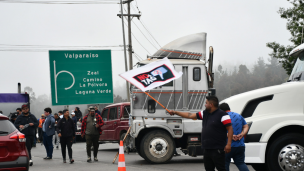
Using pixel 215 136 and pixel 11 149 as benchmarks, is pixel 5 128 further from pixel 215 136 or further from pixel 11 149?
pixel 215 136

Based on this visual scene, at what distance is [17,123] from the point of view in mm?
12469

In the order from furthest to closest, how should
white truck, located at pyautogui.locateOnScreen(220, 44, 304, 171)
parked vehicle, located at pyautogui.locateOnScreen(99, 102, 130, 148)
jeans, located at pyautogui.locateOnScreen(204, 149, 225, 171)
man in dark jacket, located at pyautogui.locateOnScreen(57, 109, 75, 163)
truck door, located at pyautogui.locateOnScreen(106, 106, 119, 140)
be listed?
truck door, located at pyautogui.locateOnScreen(106, 106, 119, 140) → parked vehicle, located at pyautogui.locateOnScreen(99, 102, 130, 148) → man in dark jacket, located at pyautogui.locateOnScreen(57, 109, 75, 163) → white truck, located at pyautogui.locateOnScreen(220, 44, 304, 171) → jeans, located at pyautogui.locateOnScreen(204, 149, 225, 171)

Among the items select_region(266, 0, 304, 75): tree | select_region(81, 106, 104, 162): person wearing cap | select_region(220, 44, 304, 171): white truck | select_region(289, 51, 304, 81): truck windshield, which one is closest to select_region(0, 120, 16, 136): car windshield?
select_region(220, 44, 304, 171): white truck

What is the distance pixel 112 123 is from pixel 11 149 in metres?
9.44

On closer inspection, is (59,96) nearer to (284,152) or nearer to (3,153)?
(3,153)

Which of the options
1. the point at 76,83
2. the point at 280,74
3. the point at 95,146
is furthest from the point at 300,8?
the point at 95,146

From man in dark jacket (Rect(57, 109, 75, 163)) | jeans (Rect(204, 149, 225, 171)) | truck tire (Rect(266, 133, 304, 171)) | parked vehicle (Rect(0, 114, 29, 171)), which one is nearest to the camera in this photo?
jeans (Rect(204, 149, 225, 171))

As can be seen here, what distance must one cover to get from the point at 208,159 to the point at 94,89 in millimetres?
13844

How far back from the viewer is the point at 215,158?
6508 millimetres

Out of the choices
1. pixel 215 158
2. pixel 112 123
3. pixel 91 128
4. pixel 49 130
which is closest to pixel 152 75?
pixel 215 158

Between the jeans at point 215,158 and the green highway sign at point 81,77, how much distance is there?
534 inches

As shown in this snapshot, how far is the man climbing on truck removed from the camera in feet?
21.4

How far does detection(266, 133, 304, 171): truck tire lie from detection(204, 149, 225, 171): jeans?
1714 mm

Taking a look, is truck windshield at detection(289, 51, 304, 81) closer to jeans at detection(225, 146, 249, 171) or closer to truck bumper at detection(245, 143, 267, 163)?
truck bumper at detection(245, 143, 267, 163)
